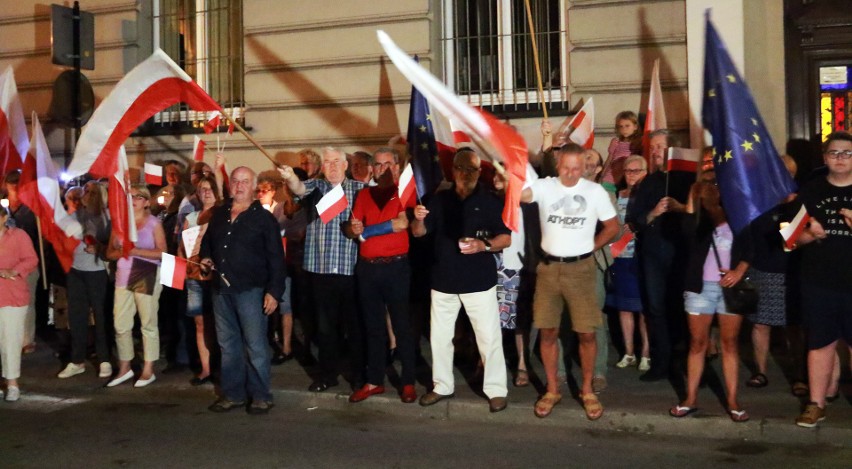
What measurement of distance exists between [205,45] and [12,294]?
6.18 metres

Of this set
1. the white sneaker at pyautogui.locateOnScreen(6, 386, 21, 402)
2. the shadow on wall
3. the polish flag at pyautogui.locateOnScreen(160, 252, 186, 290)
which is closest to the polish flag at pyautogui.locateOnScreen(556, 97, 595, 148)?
the shadow on wall

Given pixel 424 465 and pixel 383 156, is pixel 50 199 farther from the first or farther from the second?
pixel 424 465

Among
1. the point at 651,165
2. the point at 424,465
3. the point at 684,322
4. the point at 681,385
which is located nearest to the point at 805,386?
the point at 681,385

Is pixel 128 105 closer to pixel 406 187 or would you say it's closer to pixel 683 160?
pixel 406 187

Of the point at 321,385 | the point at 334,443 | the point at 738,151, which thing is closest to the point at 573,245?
the point at 738,151

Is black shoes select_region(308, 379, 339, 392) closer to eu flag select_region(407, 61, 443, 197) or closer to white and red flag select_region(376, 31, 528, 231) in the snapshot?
eu flag select_region(407, 61, 443, 197)

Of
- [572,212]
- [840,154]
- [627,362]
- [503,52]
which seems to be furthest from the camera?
[503,52]

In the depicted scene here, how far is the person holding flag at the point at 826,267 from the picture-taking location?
6.98 metres

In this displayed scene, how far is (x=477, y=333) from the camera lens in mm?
8086

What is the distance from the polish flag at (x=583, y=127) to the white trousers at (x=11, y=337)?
18.7 ft

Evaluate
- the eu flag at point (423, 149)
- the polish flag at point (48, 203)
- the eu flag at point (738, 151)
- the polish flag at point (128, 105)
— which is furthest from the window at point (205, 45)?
the eu flag at point (738, 151)

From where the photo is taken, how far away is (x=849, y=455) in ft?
21.8

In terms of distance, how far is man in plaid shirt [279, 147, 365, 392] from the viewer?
8648 mm

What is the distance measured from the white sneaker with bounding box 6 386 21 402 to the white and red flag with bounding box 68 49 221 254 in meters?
2.19
